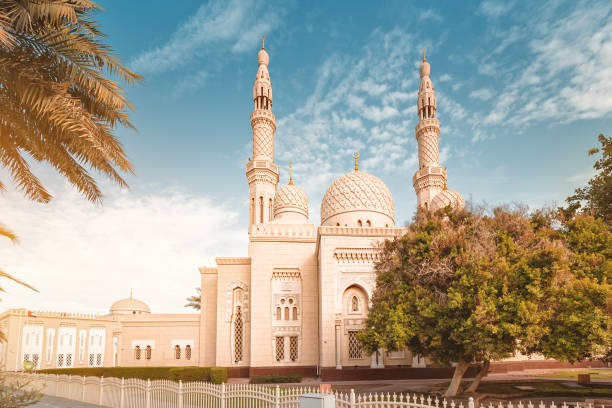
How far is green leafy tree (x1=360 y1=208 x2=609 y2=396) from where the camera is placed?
35.1 feet

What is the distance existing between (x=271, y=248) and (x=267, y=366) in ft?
18.4

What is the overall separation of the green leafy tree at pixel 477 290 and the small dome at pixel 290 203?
15.0 metres

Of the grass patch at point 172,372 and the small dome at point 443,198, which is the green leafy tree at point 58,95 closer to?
the grass patch at point 172,372

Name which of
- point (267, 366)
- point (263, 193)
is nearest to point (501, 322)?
point (267, 366)

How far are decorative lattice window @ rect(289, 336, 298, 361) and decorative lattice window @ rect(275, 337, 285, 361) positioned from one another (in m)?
0.34

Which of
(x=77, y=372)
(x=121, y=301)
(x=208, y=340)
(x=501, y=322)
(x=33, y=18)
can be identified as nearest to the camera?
(x=33, y=18)

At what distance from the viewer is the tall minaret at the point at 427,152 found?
98.2 ft

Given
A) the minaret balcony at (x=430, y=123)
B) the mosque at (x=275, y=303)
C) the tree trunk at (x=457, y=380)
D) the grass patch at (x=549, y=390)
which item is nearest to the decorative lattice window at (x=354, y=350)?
the mosque at (x=275, y=303)

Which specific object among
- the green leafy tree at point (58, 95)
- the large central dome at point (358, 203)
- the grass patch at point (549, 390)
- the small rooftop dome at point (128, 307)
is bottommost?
the grass patch at point (549, 390)

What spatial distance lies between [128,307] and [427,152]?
81.5ft

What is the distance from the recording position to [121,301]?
34281 mm

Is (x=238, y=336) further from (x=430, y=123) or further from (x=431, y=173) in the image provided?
(x=430, y=123)

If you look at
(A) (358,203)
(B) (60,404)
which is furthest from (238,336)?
(B) (60,404)

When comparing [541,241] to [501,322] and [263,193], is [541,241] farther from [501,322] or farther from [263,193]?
[263,193]
